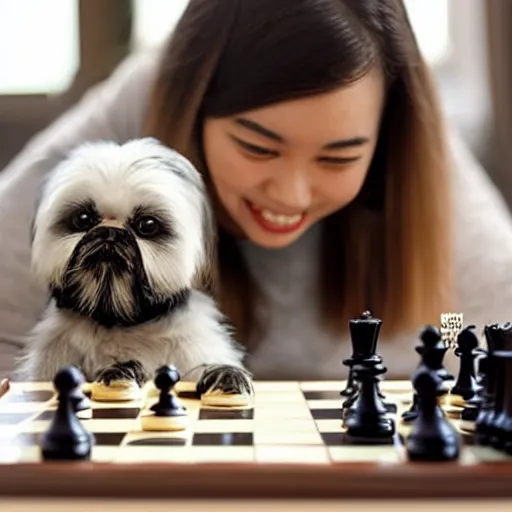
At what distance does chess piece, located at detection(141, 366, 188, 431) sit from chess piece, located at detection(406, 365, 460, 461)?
31 centimetres

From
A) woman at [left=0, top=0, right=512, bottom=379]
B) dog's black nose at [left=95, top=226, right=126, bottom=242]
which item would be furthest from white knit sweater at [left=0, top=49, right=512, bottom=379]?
dog's black nose at [left=95, top=226, right=126, bottom=242]

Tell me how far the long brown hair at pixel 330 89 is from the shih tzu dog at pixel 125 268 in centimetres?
8

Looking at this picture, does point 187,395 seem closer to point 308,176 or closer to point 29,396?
point 29,396

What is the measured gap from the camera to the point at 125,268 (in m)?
1.44

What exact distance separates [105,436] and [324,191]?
2.20 feet

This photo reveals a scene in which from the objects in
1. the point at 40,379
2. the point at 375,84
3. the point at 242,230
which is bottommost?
the point at 40,379

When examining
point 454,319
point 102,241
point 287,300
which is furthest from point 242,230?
point 454,319

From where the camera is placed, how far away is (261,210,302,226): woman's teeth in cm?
161

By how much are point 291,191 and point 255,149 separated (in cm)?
10

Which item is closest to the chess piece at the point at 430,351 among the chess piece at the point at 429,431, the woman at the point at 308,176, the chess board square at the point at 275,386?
the chess piece at the point at 429,431

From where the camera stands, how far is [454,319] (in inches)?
60.6

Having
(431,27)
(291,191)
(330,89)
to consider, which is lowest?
(291,191)

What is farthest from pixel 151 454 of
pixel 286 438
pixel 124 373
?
pixel 124 373

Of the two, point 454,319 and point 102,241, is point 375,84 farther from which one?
point 102,241
